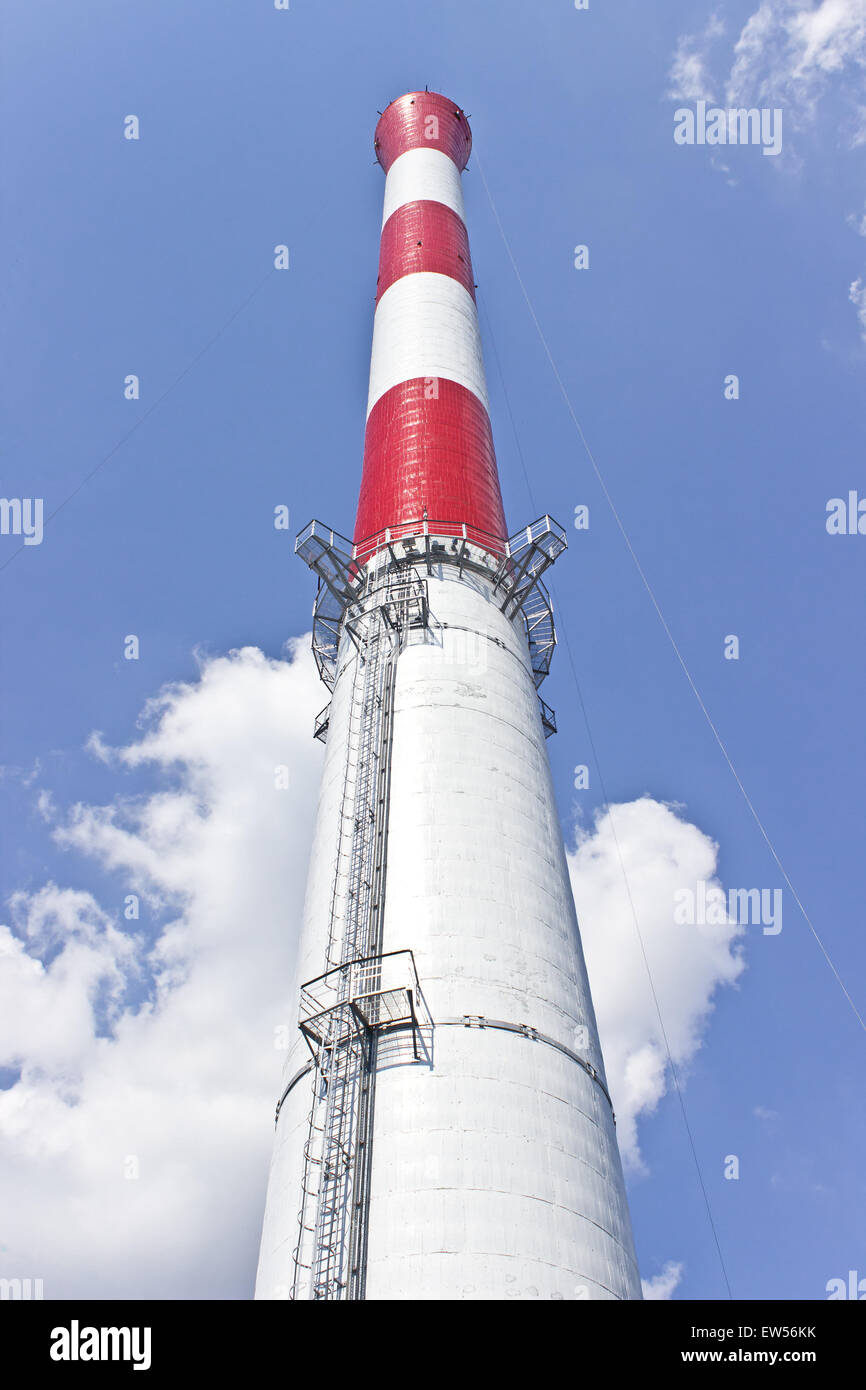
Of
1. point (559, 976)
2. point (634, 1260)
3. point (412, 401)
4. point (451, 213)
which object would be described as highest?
point (451, 213)

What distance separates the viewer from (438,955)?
59.8 ft

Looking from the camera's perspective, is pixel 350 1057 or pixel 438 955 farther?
pixel 438 955

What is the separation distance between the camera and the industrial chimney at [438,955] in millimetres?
15305

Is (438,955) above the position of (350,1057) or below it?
above

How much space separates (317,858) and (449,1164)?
8311 millimetres

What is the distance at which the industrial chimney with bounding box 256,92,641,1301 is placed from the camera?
15305 mm

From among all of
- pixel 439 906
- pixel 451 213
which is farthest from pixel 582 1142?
pixel 451 213

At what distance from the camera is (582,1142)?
674 inches
